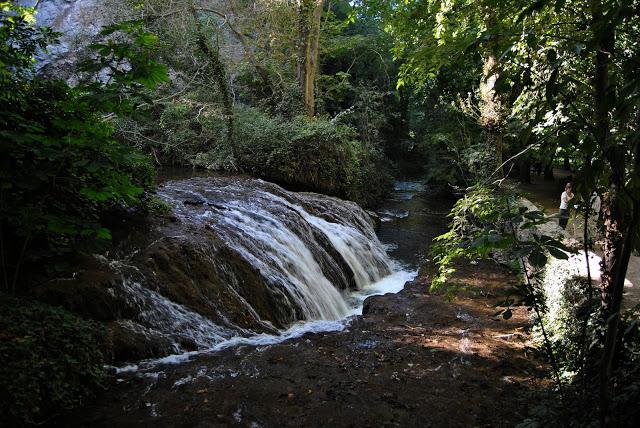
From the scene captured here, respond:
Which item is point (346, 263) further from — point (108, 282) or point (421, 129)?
point (421, 129)

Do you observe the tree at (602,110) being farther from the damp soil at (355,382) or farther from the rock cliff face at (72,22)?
the rock cliff face at (72,22)

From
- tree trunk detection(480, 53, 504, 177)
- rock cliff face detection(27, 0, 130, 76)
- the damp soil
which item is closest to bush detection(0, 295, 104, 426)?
the damp soil

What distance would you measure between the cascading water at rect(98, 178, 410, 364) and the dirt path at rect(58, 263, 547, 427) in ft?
2.44

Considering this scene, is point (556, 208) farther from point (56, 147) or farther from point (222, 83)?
point (56, 147)

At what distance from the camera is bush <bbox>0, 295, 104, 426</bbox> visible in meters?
3.16

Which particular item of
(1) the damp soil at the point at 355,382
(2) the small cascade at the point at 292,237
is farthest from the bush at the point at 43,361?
(2) the small cascade at the point at 292,237

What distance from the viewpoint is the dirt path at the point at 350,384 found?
3.74m

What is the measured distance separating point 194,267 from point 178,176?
9.06 meters

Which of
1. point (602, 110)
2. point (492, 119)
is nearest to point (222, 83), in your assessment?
point (492, 119)

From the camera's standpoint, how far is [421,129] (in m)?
26.0

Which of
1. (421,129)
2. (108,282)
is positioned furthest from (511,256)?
(421,129)

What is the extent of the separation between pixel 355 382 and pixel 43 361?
9.22 feet

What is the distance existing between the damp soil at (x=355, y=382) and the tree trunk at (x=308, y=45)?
1412 cm

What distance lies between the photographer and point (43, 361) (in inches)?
135
